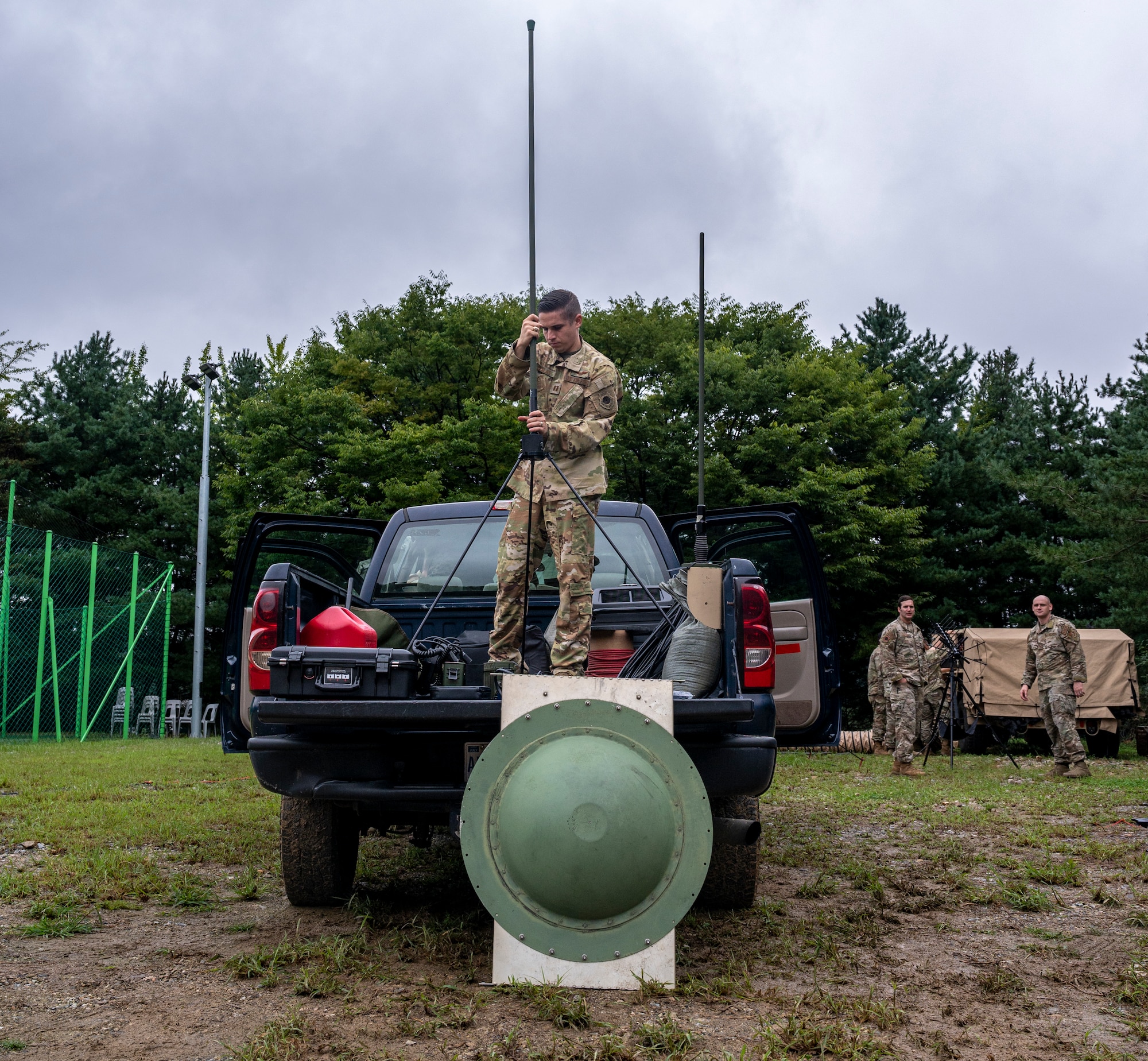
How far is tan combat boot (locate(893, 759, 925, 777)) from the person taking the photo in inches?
474

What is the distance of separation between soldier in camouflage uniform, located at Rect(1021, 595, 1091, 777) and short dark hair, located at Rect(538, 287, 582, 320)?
28.4ft

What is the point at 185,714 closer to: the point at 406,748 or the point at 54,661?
the point at 54,661

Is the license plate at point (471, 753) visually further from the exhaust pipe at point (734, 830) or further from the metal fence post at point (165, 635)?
the metal fence post at point (165, 635)

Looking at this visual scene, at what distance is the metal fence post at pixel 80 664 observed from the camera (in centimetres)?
1825

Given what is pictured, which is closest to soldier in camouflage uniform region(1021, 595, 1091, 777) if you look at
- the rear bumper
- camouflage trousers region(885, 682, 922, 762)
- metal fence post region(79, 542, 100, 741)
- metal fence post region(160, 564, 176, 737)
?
camouflage trousers region(885, 682, 922, 762)

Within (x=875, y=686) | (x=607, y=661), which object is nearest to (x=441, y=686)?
(x=607, y=661)

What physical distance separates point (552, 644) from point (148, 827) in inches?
142

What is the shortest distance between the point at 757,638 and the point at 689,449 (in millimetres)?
23753

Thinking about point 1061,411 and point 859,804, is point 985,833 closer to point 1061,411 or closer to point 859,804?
point 859,804

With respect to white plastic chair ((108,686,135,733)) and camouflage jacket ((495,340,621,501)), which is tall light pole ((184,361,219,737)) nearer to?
white plastic chair ((108,686,135,733))

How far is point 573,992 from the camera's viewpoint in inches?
128

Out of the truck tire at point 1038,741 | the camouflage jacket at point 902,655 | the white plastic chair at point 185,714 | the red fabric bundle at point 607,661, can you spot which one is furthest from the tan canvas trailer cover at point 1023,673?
the white plastic chair at point 185,714

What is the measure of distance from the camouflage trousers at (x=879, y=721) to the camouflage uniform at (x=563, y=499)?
42.3 feet

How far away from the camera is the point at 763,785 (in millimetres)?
3818
